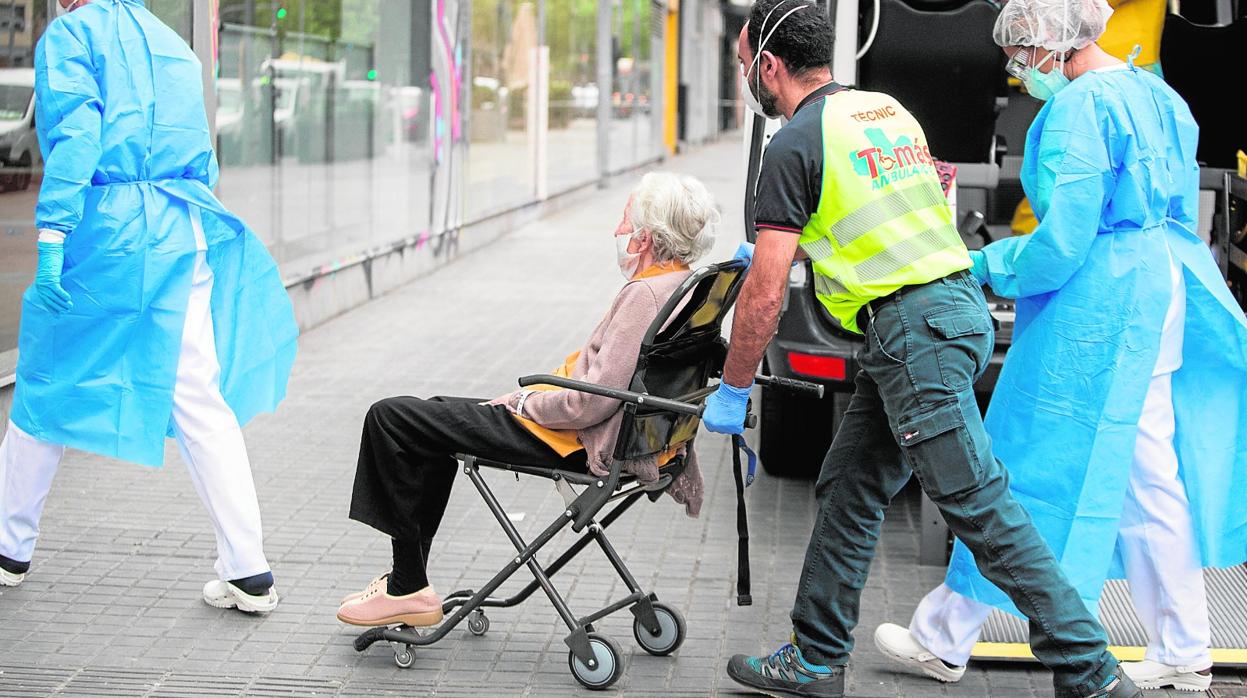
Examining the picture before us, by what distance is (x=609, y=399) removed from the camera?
380 centimetres

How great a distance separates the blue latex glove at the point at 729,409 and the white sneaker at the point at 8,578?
2.27m

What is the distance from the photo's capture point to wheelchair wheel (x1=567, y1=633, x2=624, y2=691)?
391cm

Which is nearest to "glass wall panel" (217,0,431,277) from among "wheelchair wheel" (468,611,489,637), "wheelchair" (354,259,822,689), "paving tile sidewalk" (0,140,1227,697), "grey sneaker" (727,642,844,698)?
"paving tile sidewalk" (0,140,1227,697)

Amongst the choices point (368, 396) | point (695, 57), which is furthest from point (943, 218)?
point (695, 57)

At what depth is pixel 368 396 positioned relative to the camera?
7496 millimetres

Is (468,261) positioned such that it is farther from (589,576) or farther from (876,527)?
(876,527)

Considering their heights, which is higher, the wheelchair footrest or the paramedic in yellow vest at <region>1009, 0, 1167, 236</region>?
the paramedic in yellow vest at <region>1009, 0, 1167, 236</region>

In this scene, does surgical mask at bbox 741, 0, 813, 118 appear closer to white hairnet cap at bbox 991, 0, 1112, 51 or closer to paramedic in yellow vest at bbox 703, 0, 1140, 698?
paramedic in yellow vest at bbox 703, 0, 1140, 698

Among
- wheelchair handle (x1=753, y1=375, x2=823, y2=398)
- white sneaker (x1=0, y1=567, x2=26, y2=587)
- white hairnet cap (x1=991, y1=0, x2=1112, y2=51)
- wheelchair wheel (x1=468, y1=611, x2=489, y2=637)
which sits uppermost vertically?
white hairnet cap (x1=991, y1=0, x2=1112, y2=51)

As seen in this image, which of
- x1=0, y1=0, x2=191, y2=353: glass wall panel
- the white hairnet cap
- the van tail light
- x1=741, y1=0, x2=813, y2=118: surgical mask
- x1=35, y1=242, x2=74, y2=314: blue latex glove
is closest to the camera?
x1=741, y1=0, x2=813, y2=118: surgical mask

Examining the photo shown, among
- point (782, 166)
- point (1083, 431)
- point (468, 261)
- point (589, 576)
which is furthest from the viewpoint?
Answer: point (468, 261)

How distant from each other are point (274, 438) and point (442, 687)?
9.61ft

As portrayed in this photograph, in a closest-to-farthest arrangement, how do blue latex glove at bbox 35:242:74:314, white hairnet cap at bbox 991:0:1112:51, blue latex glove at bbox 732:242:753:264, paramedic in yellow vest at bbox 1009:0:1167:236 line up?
white hairnet cap at bbox 991:0:1112:51 → blue latex glove at bbox 732:242:753:264 → blue latex glove at bbox 35:242:74:314 → paramedic in yellow vest at bbox 1009:0:1167:236

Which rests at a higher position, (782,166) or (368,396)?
(782,166)
